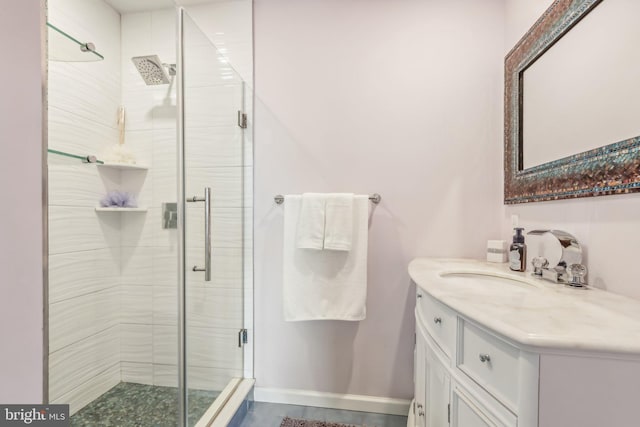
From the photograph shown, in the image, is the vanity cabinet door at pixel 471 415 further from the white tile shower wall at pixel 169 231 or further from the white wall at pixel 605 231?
the white tile shower wall at pixel 169 231

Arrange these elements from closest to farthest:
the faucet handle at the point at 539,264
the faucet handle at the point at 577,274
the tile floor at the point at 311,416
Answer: the faucet handle at the point at 577,274 → the faucet handle at the point at 539,264 → the tile floor at the point at 311,416

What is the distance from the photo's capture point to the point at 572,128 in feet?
3.29

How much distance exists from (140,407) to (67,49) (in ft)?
5.19

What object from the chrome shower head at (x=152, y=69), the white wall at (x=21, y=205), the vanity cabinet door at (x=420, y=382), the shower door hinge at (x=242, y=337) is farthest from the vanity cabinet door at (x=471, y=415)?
the chrome shower head at (x=152, y=69)

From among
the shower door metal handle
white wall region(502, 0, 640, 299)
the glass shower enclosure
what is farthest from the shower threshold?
white wall region(502, 0, 640, 299)

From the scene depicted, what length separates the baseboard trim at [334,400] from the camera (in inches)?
61.4

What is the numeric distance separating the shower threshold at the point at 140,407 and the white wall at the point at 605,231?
1.65 metres

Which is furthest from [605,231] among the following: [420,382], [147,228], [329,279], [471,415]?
[147,228]

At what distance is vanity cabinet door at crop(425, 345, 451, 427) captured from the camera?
0.84 meters

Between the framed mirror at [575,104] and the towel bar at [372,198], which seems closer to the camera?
the framed mirror at [575,104]

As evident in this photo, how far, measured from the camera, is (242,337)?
1659 millimetres

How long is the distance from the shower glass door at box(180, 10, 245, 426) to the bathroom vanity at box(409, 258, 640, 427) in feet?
3.35

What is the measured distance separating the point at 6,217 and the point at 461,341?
1132mm

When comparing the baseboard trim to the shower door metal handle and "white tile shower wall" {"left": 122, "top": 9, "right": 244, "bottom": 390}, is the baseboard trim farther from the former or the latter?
the shower door metal handle
